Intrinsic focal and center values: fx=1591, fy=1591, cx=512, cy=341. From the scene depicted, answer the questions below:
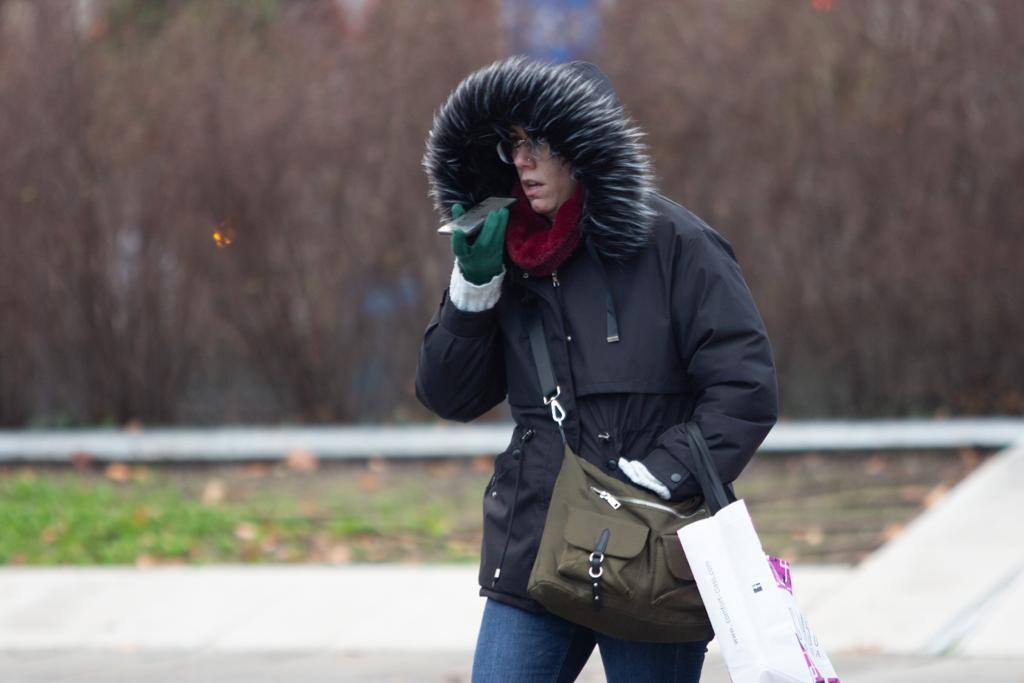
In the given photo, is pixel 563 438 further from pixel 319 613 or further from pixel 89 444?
pixel 89 444

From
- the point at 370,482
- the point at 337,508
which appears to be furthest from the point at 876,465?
the point at 337,508

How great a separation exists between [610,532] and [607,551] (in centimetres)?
3

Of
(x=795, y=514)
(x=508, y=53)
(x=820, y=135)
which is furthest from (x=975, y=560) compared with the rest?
(x=508, y=53)

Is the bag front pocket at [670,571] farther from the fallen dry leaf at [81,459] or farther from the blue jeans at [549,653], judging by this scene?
the fallen dry leaf at [81,459]

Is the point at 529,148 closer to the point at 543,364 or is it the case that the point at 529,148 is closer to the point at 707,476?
the point at 543,364

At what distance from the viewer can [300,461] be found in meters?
9.51

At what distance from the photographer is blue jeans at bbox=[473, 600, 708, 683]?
2.99 metres

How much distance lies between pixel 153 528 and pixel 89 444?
6.20ft

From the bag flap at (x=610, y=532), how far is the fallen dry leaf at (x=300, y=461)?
6.76 m

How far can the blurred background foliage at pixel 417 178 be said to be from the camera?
9.51 meters

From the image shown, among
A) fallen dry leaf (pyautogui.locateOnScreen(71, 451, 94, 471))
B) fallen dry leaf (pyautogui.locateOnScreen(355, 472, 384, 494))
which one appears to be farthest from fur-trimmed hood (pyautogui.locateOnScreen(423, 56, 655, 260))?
fallen dry leaf (pyautogui.locateOnScreen(71, 451, 94, 471))

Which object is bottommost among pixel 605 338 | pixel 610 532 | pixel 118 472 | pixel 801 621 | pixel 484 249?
pixel 118 472

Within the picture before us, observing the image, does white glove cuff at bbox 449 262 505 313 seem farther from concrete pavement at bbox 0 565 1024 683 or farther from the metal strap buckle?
concrete pavement at bbox 0 565 1024 683

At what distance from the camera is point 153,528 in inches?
306
